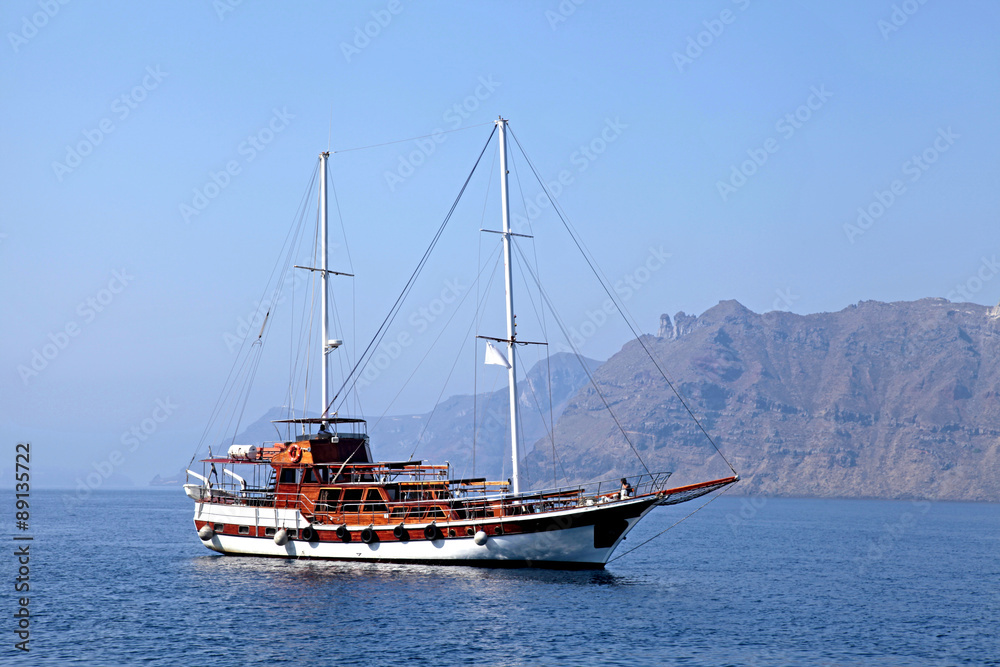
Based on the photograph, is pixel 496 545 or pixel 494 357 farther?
pixel 494 357

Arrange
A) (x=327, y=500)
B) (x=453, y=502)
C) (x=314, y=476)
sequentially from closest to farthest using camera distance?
(x=453, y=502) → (x=327, y=500) → (x=314, y=476)

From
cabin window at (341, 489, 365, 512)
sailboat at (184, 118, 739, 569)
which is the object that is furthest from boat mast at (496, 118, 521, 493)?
cabin window at (341, 489, 365, 512)

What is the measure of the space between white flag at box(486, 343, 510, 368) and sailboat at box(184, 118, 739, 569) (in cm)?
6

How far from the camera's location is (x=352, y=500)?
1981 inches

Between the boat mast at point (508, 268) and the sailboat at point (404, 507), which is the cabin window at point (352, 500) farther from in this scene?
the boat mast at point (508, 268)

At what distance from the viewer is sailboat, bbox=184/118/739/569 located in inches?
1797

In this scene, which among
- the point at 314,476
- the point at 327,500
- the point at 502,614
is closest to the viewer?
the point at 502,614

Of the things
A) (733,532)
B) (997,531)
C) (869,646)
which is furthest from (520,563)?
(997,531)

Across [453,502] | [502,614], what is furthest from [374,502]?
[502,614]

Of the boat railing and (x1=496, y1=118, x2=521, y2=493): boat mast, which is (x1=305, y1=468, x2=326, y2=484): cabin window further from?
(x1=496, y1=118, x2=521, y2=493): boat mast

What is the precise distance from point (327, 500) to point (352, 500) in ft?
4.92

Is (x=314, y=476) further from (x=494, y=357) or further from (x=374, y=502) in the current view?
(x=494, y=357)

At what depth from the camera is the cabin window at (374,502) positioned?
161 feet

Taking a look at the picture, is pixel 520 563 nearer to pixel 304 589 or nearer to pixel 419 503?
pixel 419 503
